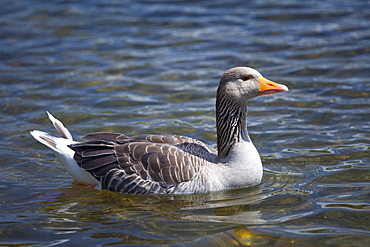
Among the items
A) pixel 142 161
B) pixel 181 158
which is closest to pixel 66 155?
pixel 142 161

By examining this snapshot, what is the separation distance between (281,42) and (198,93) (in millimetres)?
3813

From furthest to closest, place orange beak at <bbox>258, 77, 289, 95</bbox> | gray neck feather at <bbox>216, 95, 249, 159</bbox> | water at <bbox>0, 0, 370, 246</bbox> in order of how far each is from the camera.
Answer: gray neck feather at <bbox>216, 95, 249, 159</bbox> → orange beak at <bbox>258, 77, 289, 95</bbox> → water at <bbox>0, 0, 370, 246</bbox>

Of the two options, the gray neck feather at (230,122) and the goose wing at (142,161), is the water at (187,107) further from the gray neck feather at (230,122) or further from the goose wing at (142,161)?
the gray neck feather at (230,122)

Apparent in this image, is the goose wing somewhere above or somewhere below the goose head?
below

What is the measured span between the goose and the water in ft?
0.68

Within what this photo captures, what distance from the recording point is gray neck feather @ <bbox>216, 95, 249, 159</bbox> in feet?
25.5

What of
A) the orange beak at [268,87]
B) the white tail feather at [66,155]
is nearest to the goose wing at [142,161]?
the white tail feather at [66,155]

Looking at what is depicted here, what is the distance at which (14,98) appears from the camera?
11.6 m

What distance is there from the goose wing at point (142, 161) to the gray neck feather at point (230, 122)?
312 mm

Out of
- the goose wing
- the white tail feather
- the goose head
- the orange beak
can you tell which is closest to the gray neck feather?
the goose head

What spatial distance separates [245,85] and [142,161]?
1810mm

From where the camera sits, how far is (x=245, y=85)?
7543 mm

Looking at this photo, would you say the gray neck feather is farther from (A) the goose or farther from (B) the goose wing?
(B) the goose wing

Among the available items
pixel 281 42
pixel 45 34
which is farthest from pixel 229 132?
pixel 45 34
